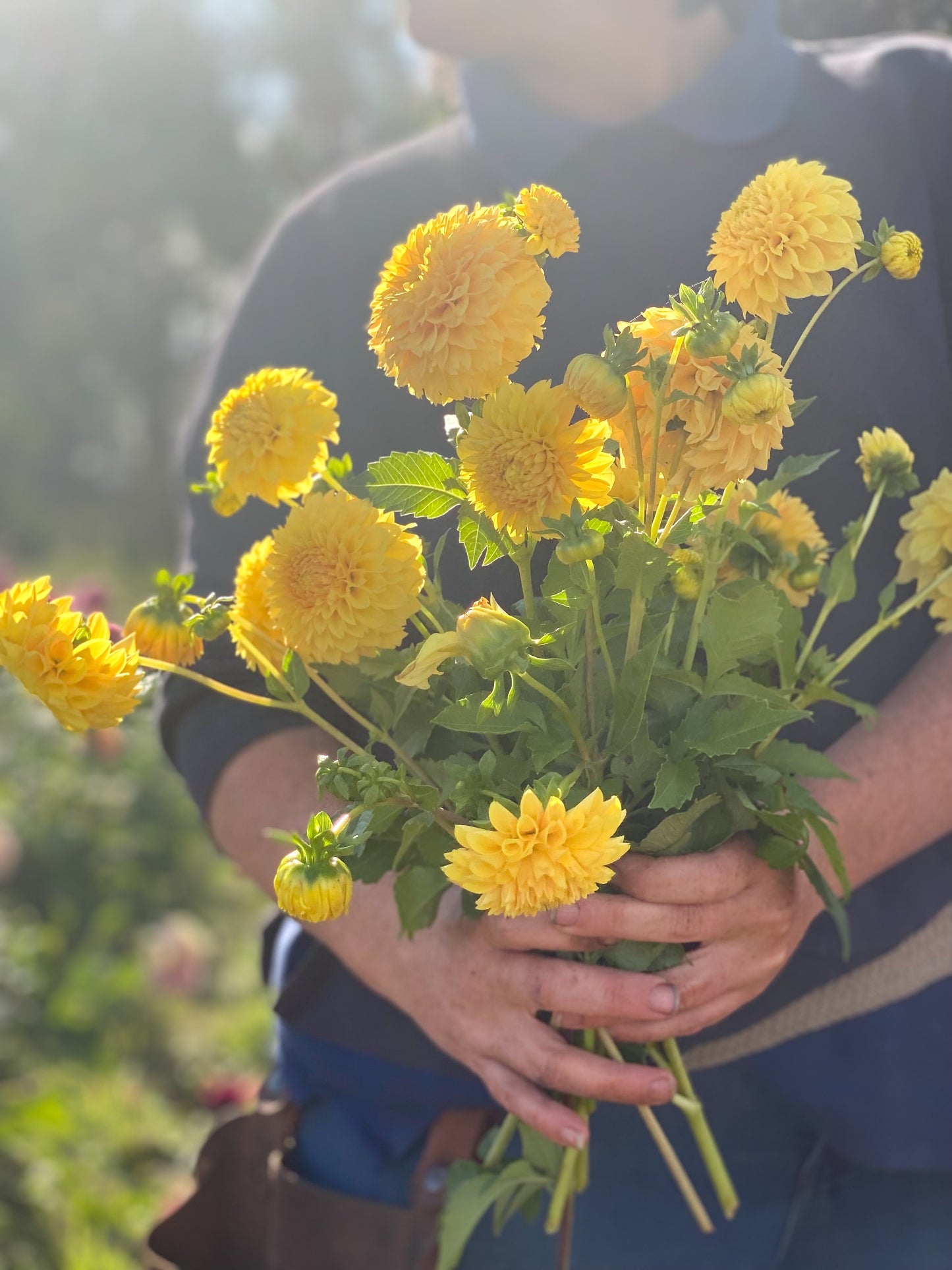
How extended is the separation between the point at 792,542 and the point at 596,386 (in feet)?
0.69

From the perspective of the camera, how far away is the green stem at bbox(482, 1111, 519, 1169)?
2.51ft

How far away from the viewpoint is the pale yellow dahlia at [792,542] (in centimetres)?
61

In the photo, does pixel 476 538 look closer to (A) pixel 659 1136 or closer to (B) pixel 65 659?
(B) pixel 65 659

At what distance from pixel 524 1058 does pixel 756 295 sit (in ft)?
1.56

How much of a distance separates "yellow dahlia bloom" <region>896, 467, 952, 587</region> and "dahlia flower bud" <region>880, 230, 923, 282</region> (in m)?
0.13

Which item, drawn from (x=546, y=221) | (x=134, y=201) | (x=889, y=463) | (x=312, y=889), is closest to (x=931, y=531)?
(x=889, y=463)

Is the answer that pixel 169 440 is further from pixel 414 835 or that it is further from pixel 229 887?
pixel 414 835

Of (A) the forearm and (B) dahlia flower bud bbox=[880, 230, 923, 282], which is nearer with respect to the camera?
(B) dahlia flower bud bbox=[880, 230, 923, 282]

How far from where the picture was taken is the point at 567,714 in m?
0.54

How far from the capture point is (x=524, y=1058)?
0.71 metres

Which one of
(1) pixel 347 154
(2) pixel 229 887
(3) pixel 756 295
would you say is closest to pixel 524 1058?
(3) pixel 756 295

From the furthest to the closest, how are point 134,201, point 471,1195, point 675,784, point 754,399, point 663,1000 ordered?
point 134,201
point 471,1195
point 663,1000
point 675,784
point 754,399

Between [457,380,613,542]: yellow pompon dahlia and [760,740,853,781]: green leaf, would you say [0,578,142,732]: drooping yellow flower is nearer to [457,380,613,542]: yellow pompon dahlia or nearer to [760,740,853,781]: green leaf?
[457,380,613,542]: yellow pompon dahlia

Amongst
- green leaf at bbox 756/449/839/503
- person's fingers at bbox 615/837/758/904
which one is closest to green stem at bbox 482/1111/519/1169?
person's fingers at bbox 615/837/758/904
